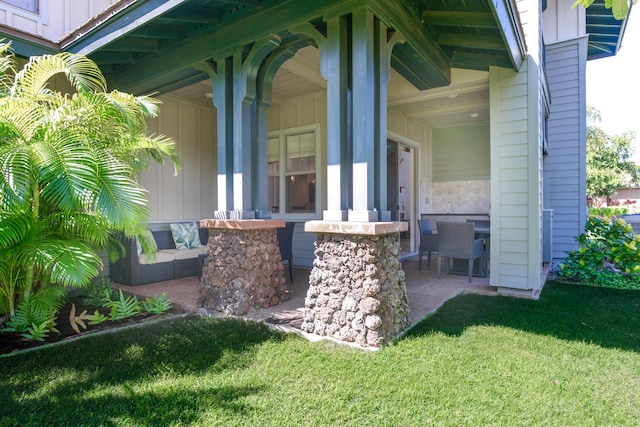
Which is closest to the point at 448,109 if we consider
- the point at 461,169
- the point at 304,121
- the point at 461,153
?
the point at 461,153

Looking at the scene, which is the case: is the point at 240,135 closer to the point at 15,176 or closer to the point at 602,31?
the point at 15,176

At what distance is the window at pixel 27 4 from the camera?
14.7ft

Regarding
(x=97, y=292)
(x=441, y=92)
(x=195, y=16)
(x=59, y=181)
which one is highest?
(x=195, y=16)

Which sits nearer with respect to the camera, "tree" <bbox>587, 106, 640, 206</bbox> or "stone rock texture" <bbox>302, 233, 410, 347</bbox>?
"stone rock texture" <bbox>302, 233, 410, 347</bbox>

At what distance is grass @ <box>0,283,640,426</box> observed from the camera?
73.1 inches

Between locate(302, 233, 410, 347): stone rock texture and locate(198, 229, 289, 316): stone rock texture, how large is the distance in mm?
758

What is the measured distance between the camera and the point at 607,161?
1972 centimetres

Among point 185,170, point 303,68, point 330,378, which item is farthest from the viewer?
point 185,170

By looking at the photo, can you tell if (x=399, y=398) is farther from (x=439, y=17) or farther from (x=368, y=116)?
(x=439, y=17)

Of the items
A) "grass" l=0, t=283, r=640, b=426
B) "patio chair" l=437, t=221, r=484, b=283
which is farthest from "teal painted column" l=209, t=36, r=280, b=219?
"patio chair" l=437, t=221, r=484, b=283

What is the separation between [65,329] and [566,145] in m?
7.75

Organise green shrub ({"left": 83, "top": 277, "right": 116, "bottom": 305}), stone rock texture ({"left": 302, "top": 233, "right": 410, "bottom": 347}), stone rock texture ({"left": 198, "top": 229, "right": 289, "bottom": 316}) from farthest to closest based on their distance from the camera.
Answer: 1. green shrub ({"left": 83, "top": 277, "right": 116, "bottom": 305})
2. stone rock texture ({"left": 198, "top": 229, "right": 289, "bottom": 316})
3. stone rock texture ({"left": 302, "top": 233, "right": 410, "bottom": 347})

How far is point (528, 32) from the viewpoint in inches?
163

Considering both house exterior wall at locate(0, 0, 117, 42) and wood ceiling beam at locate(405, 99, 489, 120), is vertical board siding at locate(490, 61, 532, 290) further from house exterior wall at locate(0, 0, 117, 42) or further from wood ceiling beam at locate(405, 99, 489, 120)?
house exterior wall at locate(0, 0, 117, 42)
